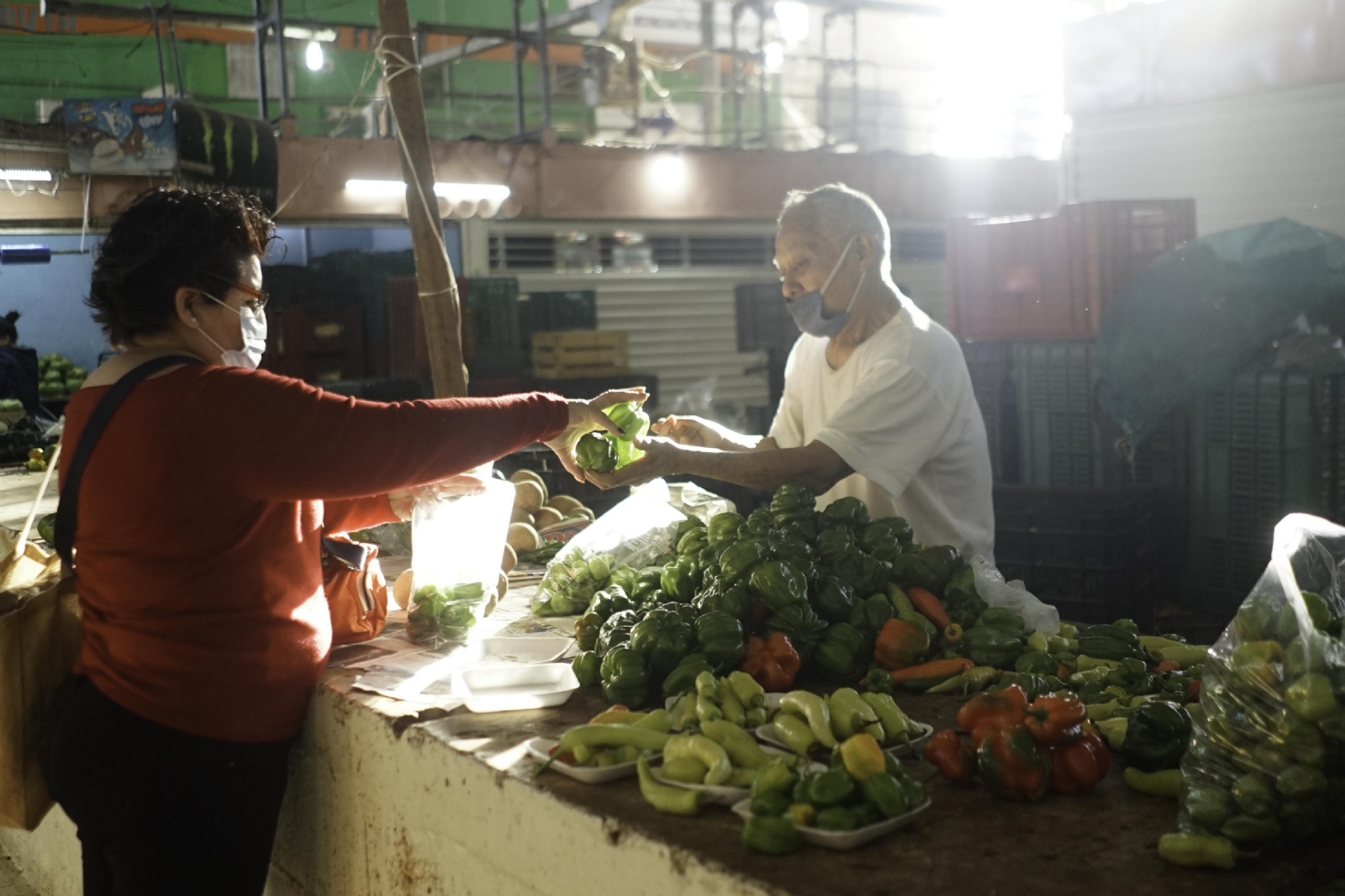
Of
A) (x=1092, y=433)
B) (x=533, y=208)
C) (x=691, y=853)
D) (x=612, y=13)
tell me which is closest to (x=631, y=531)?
(x=691, y=853)

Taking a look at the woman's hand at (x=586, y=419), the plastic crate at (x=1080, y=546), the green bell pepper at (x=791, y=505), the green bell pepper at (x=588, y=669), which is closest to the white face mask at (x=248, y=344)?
the woman's hand at (x=586, y=419)

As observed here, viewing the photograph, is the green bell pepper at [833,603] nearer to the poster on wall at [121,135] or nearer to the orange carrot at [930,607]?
the orange carrot at [930,607]

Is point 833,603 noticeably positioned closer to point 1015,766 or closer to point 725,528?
point 725,528

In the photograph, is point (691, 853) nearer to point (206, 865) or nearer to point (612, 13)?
point (206, 865)

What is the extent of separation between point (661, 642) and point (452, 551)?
0.79m

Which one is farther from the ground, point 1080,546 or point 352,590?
point 352,590

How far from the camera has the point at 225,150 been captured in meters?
8.65

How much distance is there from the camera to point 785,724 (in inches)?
85.4

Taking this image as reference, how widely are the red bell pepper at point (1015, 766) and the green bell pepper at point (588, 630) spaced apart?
1081mm

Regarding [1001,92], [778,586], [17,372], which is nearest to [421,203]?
[778,586]

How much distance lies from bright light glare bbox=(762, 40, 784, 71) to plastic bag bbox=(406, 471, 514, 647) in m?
10.9

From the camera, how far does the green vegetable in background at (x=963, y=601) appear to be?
2768 millimetres

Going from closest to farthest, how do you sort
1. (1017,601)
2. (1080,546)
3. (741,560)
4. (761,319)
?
(741,560), (1017,601), (1080,546), (761,319)

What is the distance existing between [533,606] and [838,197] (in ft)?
5.22
